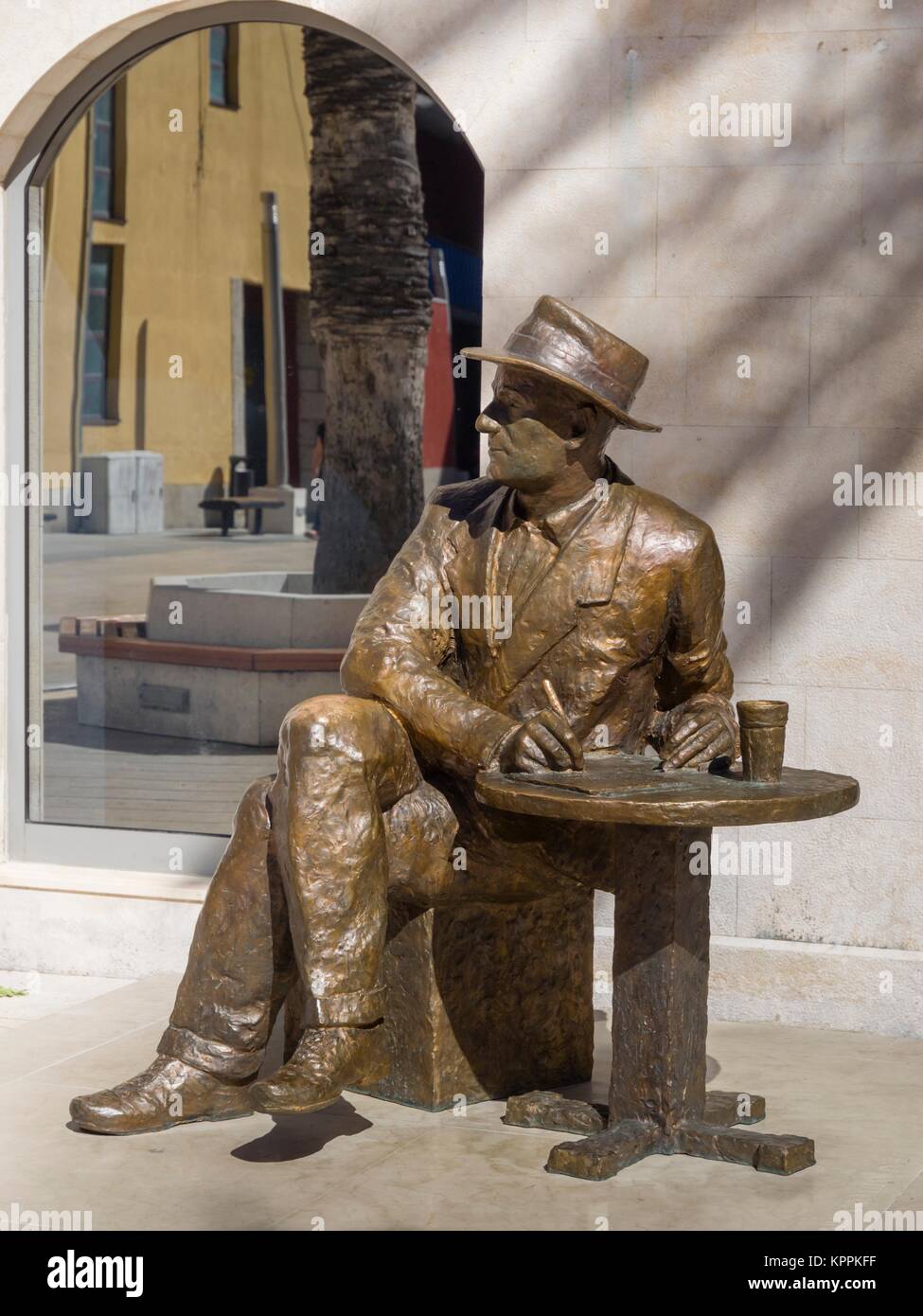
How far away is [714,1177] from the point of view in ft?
14.7

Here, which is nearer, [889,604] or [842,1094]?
[842,1094]

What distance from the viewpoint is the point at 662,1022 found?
4.55m

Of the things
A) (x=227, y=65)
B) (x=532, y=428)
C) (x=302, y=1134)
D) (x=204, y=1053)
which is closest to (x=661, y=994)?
(x=302, y=1134)

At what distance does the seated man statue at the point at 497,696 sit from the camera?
4.59 metres

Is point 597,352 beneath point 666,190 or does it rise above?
A: beneath

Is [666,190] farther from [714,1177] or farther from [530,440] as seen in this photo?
[714,1177]

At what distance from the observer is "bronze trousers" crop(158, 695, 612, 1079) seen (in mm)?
4398

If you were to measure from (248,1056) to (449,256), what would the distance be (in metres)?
2.97

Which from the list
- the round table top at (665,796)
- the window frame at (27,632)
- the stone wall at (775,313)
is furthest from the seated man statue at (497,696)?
the window frame at (27,632)

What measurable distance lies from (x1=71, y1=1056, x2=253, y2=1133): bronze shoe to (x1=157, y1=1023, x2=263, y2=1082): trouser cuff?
0.7 inches

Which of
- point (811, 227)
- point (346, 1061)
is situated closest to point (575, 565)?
point (346, 1061)

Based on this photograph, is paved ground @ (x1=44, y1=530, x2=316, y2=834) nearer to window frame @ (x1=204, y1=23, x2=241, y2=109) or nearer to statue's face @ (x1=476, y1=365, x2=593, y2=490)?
window frame @ (x1=204, y1=23, x2=241, y2=109)

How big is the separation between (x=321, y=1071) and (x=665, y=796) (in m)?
0.92

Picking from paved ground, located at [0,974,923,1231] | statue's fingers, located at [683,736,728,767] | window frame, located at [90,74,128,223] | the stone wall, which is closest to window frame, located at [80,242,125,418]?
window frame, located at [90,74,128,223]
